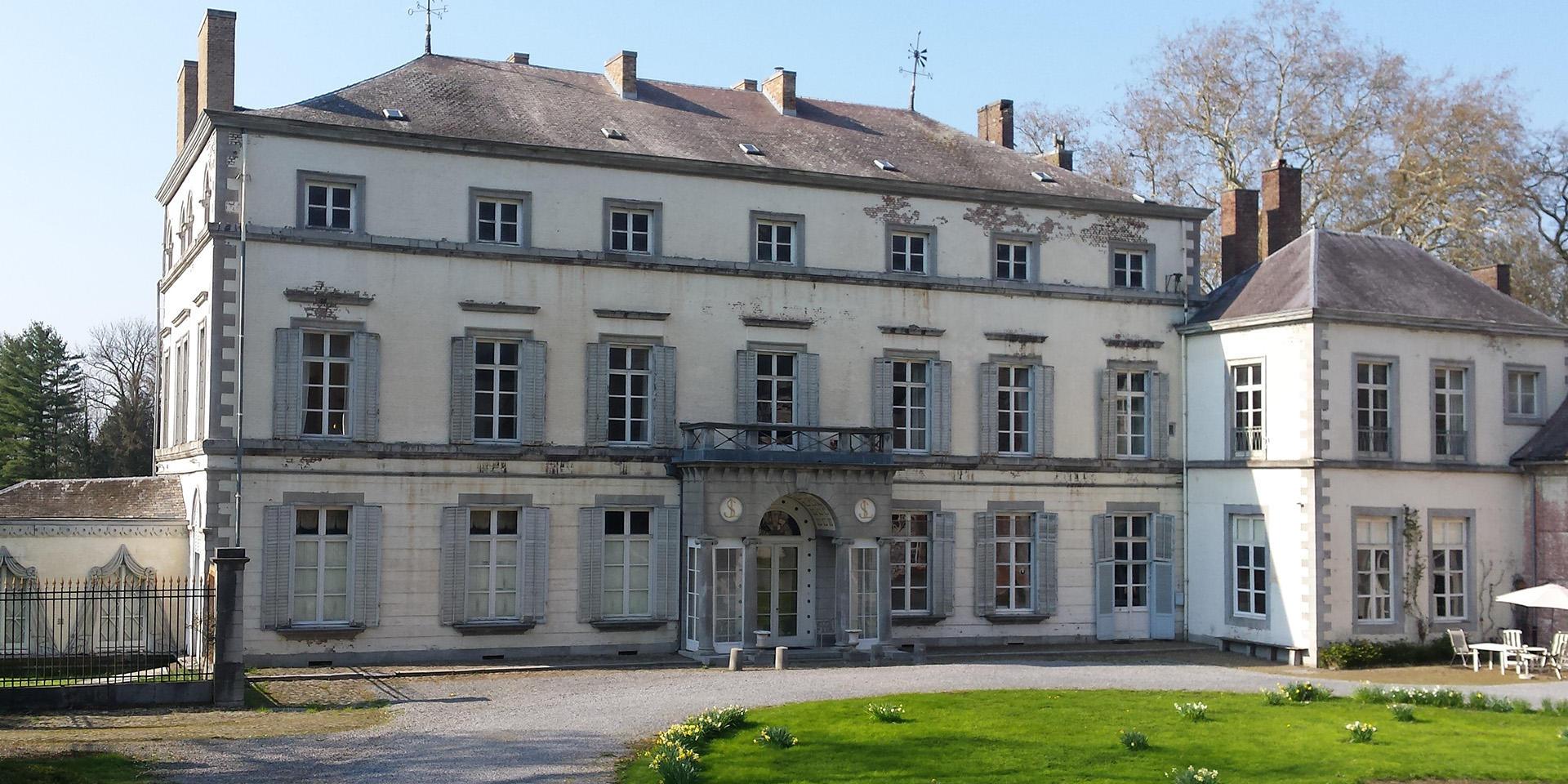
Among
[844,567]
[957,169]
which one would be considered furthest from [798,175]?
[844,567]

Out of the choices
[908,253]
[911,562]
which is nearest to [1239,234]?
[908,253]

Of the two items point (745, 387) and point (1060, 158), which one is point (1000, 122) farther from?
point (745, 387)

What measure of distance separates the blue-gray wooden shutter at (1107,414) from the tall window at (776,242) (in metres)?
6.60

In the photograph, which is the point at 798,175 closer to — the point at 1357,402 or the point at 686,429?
the point at 686,429

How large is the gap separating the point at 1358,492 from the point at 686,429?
11818 mm

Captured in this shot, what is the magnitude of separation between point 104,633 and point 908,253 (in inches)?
590

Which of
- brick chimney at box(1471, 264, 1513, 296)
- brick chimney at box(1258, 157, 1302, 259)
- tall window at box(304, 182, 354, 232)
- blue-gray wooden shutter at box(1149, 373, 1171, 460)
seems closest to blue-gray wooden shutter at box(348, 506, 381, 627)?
tall window at box(304, 182, 354, 232)

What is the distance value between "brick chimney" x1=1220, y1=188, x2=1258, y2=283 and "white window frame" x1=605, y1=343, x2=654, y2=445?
42.0 feet

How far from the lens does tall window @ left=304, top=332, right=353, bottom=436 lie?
23.5 m

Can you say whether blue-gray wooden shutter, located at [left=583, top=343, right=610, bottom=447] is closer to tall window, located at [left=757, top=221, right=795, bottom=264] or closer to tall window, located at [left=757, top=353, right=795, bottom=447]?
tall window, located at [left=757, top=353, right=795, bottom=447]

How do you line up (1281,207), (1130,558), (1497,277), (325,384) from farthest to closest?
(1281,207) → (1497,277) → (1130,558) → (325,384)

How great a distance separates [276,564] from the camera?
2292 centimetres

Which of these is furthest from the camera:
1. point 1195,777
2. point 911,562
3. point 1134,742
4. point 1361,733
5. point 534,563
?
point 911,562

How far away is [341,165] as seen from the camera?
23.9 m
